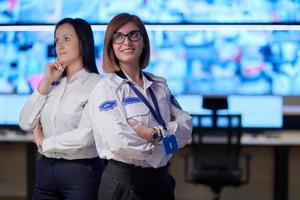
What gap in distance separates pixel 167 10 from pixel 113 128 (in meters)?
3.05

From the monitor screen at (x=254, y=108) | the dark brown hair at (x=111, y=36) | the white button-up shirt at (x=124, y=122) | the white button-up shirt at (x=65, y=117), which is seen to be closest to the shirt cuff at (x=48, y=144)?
the white button-up shirt at (x=65, y=117)

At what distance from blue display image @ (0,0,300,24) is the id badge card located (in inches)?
115

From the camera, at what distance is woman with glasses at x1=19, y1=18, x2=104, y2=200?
5.78 ft

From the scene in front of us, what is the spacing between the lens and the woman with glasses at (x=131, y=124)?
4.99ft

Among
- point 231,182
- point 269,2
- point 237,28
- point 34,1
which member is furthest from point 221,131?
point 34,1

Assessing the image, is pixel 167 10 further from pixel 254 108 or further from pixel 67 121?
pixel 67 121

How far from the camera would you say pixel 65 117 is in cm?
178

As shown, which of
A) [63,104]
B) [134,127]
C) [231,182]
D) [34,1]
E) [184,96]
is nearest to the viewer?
[134,127]

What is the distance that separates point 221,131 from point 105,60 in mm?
2119

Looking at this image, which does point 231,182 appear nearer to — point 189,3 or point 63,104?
point 189,3

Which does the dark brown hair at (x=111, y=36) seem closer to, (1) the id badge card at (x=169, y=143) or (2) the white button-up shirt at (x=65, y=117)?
(2) the white button-up shirt at (x=65, y=117)

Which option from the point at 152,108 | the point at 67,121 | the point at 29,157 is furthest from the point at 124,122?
the point at 29,157

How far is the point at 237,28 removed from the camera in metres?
4.33

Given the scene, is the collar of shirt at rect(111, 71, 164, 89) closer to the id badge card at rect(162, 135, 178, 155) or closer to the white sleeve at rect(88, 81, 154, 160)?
the white sleeve at rect(88, 81, 154, 160)
